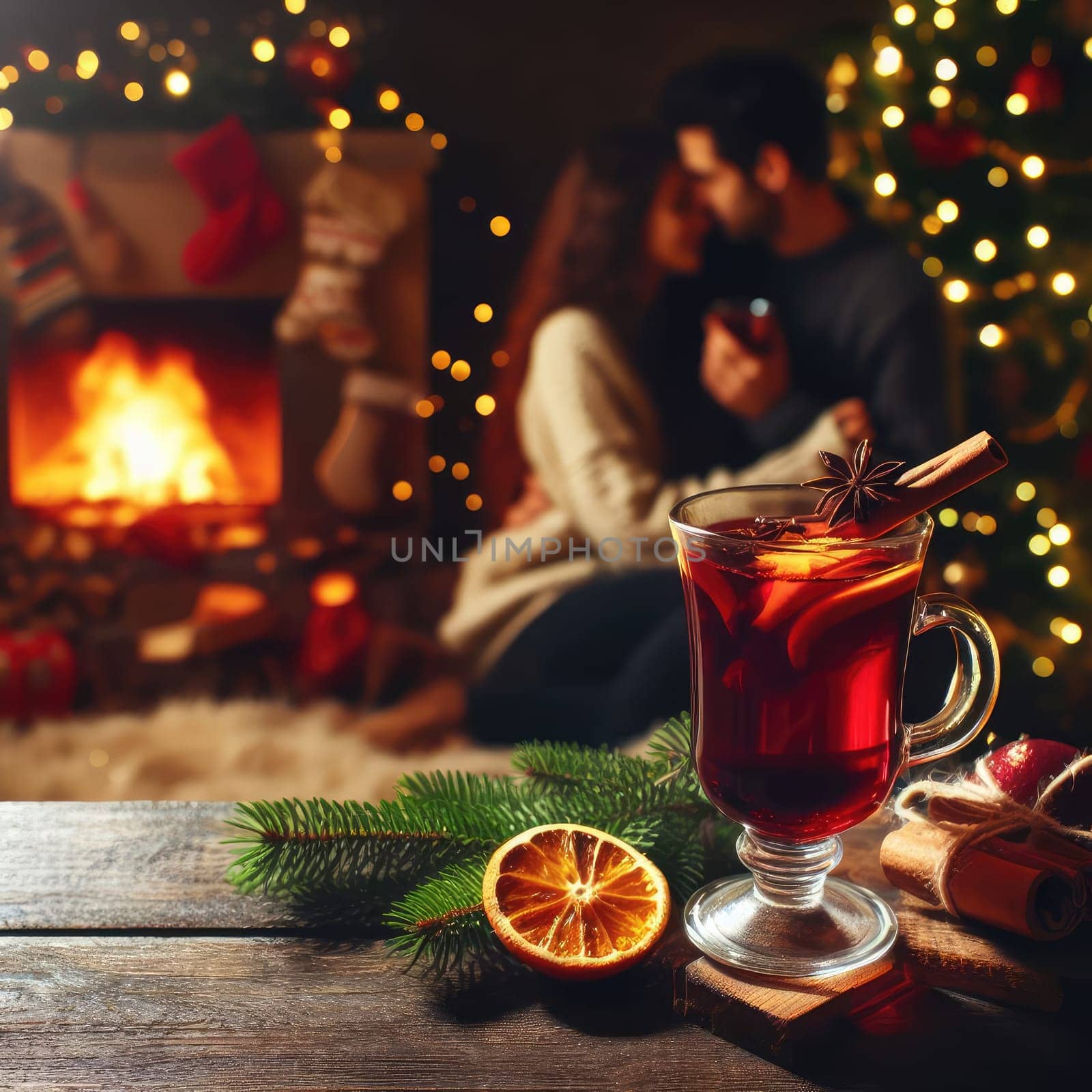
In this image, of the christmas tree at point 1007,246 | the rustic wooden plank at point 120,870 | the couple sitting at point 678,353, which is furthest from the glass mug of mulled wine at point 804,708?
the christmas tree at point 1007,246

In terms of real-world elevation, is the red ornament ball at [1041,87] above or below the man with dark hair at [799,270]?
above

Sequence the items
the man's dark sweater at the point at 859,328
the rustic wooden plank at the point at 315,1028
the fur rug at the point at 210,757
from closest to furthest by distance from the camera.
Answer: the rustic wooden plank at the point at 315,1028 → the man's dark sweater at the point at 859,328 → the fur rug at the point at 210,757

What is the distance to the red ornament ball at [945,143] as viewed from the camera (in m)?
2.47

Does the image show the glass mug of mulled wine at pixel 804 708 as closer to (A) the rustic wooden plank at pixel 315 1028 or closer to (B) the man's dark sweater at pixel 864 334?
(A) the rustic wooden plank at pixel 315 1028

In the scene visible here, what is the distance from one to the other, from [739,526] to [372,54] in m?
2.21

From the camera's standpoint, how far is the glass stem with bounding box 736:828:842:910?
76cm

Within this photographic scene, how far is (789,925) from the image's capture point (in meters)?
0.75

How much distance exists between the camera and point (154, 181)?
8.80 ft

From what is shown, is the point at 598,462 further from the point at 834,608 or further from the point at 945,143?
the point at 834,608

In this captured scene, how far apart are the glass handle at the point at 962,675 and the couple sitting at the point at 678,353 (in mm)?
1795

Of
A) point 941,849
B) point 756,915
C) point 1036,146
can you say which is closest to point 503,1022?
point 756,915

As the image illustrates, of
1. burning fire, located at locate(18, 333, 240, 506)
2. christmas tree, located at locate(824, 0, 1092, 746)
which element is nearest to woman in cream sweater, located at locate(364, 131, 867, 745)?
christmas tree, located at locate(824, 0, 1092, 746)

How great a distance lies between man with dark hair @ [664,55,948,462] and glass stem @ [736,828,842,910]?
1951mm

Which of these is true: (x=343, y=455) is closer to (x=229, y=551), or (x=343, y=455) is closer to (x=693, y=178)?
(x=229, y=551)
